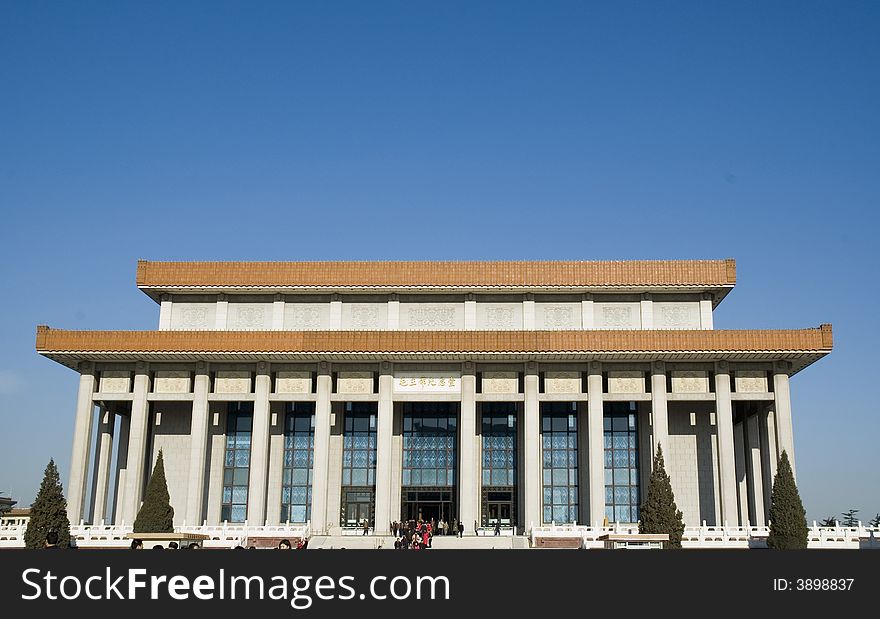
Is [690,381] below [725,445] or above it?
above

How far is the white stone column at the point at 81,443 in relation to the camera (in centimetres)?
4738

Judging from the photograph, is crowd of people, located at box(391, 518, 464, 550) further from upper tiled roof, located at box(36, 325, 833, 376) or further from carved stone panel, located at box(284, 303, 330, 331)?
carved stone panel, located at box(284, 303, 330, 331)

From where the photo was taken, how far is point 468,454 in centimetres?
4788

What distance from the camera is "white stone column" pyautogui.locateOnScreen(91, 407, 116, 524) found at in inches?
1918

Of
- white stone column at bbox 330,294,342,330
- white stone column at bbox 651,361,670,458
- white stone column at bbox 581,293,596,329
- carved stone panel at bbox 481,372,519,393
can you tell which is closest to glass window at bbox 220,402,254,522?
white stone column at bbox 330,294,342,330

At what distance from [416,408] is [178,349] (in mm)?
13191

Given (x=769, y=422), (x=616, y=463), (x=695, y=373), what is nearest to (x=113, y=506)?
(x=616, y=463)

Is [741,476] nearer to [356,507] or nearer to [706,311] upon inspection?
[706,311]

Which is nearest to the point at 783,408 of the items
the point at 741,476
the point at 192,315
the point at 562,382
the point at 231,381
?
the point at 741,476

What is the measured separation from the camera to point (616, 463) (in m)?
50.6

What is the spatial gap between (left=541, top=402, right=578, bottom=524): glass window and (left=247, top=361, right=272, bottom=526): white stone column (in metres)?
14.8

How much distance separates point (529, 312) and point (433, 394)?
25.6ft
